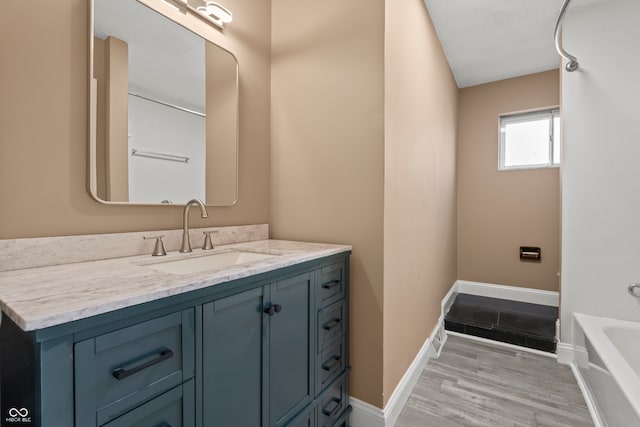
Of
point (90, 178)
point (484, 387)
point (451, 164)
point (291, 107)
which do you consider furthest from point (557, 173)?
point (90, 178)

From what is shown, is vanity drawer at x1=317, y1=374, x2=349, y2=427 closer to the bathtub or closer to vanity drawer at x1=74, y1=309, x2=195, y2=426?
vanity drawer at x1=74, y1=309, x2=195, y2=426

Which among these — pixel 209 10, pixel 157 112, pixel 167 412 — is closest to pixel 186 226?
pixel 157 112

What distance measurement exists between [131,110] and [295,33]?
3.80ft

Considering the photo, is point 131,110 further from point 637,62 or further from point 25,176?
point 637,62

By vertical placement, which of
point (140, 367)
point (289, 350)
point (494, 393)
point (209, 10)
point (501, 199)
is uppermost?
point (209, 10)

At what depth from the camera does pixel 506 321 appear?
9.61 ft

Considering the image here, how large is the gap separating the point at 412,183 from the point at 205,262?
145 cm

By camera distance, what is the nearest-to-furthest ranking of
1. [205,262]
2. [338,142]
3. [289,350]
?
[289,350] < [205,262] < [338,142]

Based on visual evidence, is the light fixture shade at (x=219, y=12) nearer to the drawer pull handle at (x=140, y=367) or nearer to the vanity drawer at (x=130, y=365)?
the vanity drawer at (x=130, y=365)

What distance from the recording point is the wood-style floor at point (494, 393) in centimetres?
176

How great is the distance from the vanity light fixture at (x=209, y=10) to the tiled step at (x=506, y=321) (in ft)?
10.3

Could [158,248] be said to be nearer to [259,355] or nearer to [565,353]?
[259,355]

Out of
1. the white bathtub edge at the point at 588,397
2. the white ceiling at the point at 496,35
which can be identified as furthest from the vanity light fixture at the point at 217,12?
the white bathtub edge at the point at 588,397

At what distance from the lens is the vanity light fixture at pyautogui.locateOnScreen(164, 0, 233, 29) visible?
153cm
